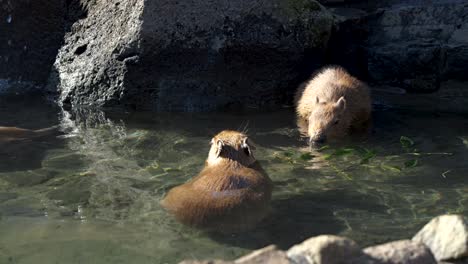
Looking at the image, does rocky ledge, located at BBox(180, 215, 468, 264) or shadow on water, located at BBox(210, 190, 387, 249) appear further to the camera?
shadow on water, located at BBox(210, 190, 387, 249)

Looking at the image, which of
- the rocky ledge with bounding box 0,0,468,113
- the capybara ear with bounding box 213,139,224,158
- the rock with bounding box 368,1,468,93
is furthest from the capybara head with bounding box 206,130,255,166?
the rock with bounding box 368,1,468,93

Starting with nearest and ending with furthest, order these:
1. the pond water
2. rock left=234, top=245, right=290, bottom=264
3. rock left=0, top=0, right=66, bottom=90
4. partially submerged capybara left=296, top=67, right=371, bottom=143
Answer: rock left=234, top=245, right=290, bottom=264 → the pond water → partially submerged capybara left=296, top=67, right=371, bottom=143 → rock left=0, top=0, right=66, bottom=90

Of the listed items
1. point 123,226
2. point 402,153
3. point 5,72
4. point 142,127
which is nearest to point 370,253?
point 123,226

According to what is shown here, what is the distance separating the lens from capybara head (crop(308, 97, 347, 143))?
6775 mm

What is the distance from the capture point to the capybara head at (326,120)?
6.78 metres

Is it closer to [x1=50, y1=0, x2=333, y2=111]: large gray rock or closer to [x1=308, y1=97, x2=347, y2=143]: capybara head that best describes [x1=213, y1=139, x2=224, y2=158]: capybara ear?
[x1=308, y1=97, x2=347, y2=143]: capybara head

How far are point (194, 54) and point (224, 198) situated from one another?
3271 mm

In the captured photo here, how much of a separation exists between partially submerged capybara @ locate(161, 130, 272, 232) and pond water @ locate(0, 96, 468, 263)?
80 mm

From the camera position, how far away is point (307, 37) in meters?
7.70

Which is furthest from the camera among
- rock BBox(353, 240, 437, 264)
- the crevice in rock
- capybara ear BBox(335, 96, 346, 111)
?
the crevice in rock

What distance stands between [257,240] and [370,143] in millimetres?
2463

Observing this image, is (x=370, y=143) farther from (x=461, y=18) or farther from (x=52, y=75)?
(x=52, y=75)

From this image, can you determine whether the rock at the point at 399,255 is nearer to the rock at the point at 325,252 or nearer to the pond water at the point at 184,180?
the rock at the point at 325,252

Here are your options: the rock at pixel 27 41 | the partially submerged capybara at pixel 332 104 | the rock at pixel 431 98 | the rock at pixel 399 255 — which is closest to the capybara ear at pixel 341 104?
the partially submerged capybara at pixel 332 104
